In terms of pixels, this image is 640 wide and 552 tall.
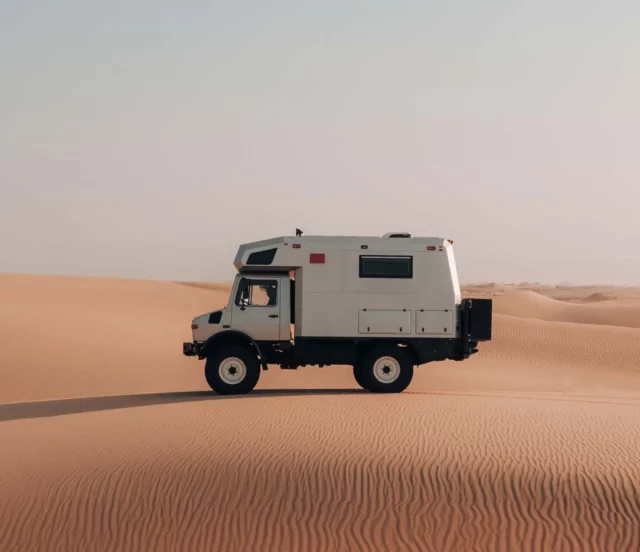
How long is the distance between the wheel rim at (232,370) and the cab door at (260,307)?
605mm

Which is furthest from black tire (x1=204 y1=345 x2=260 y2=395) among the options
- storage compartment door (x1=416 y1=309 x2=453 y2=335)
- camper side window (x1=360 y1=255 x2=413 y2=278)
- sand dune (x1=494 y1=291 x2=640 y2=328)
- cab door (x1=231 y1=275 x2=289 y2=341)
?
sand dune (x1=494 y1=291 x2=640 y2=328)

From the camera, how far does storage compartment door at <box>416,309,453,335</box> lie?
1856 cm

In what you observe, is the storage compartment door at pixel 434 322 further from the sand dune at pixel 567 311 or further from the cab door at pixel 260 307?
the sand dune at pixel 567 311

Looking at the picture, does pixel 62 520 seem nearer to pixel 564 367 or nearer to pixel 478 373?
pixel 478 373

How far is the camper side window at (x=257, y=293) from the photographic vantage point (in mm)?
18750

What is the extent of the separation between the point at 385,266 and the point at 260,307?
2.62 meters

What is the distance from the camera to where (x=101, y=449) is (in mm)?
13133

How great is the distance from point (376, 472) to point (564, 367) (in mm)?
22423

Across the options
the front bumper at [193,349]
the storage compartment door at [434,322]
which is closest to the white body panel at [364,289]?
the storage compartment door at [434,322]

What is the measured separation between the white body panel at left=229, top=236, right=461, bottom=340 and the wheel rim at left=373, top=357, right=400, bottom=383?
1.78 ft

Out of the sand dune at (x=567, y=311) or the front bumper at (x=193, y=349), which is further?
the sand dune at (x=567, y=311)

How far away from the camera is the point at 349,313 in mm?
18547

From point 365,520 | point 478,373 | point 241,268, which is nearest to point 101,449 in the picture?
point 365,520

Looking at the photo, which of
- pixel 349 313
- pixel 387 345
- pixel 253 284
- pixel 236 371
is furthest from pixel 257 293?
pixel 387 345
